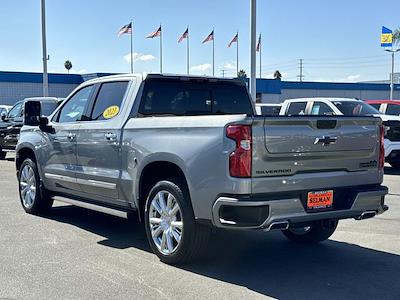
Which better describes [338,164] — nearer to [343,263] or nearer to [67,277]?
[343,263]

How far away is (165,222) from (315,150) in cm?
171

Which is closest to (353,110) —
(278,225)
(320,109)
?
(320,109)

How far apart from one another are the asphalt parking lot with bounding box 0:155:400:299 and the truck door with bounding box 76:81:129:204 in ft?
2.26

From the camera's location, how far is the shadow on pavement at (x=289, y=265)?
4.87 meters

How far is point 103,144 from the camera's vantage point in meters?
6.49

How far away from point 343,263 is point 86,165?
330cm

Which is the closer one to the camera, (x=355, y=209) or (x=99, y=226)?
(x=355, y=209)

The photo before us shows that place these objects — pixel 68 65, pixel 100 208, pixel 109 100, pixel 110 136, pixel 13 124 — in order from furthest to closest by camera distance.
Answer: pixel 68 65, pixel 13 124, pixel 109 100, pixel 100 208, pixel 110 136

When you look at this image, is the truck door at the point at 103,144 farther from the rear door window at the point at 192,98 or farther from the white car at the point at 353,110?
the white car at the point at 353,110

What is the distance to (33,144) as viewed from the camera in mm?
8109

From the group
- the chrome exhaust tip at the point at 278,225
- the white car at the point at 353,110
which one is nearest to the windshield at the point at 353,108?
the white car at the point at 353,110

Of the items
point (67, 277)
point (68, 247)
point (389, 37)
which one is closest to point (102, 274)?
point (67, 277)

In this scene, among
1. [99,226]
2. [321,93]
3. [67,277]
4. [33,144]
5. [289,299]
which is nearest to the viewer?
[289,299]

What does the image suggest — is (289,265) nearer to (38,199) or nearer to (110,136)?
(110,136)
